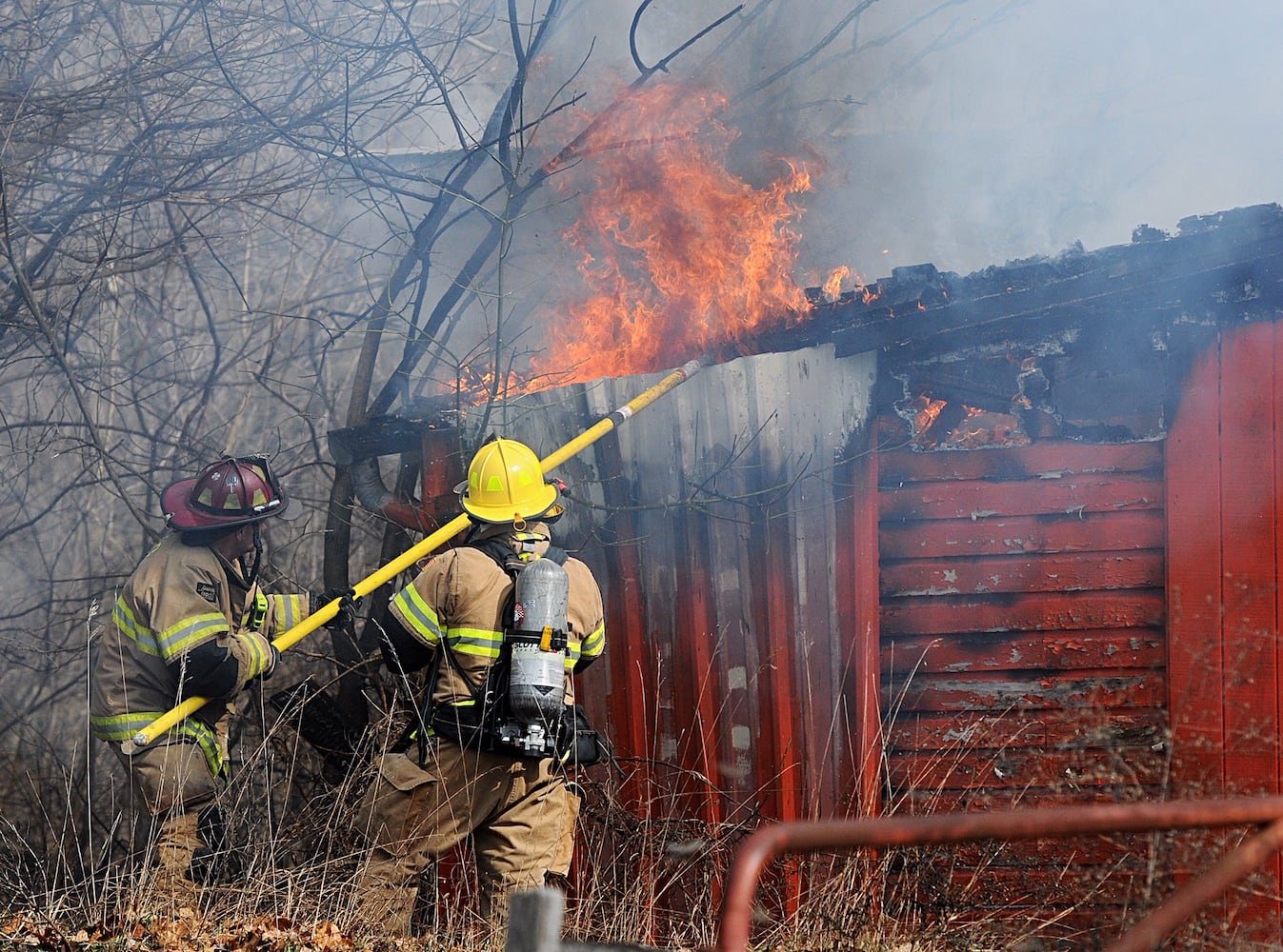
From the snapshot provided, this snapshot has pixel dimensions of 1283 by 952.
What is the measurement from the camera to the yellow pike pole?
4980mm

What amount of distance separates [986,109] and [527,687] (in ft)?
26.2

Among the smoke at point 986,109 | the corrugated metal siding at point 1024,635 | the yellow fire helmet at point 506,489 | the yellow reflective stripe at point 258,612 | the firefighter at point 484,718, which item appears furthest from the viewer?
the smoke at point 986,109

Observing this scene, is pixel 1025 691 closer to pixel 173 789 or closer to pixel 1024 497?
pixel 1024 497

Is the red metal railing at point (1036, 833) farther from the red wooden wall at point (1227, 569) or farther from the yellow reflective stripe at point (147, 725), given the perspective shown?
the yellow reflective stripe at point (147, 725)

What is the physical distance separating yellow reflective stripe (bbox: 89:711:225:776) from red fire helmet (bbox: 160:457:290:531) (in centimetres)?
84

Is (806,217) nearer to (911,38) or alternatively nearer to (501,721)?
(911,38)

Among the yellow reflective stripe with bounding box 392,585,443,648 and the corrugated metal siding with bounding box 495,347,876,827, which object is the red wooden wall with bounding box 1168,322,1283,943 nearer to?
the corrugated metal siding with bounding box 495,347,876,827

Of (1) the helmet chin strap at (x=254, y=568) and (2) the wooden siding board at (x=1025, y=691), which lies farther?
(1) the helmet chin strap at (x=254, y=568)

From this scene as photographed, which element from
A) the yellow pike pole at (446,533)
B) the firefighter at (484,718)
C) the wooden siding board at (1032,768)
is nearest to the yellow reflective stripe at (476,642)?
the firefighter at (484,718)

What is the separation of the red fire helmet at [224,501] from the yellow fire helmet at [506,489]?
0.95 meters

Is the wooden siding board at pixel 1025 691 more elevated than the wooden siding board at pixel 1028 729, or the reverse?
the wooden siding board at pixel 1025 691

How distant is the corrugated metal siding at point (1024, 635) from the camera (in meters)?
4.91

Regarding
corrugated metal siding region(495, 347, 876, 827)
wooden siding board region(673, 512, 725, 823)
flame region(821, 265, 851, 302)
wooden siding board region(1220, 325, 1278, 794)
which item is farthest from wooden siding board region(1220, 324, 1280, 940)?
wooden siding board region(673, 512, 725, 823)

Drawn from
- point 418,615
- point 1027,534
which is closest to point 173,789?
point 418,615
